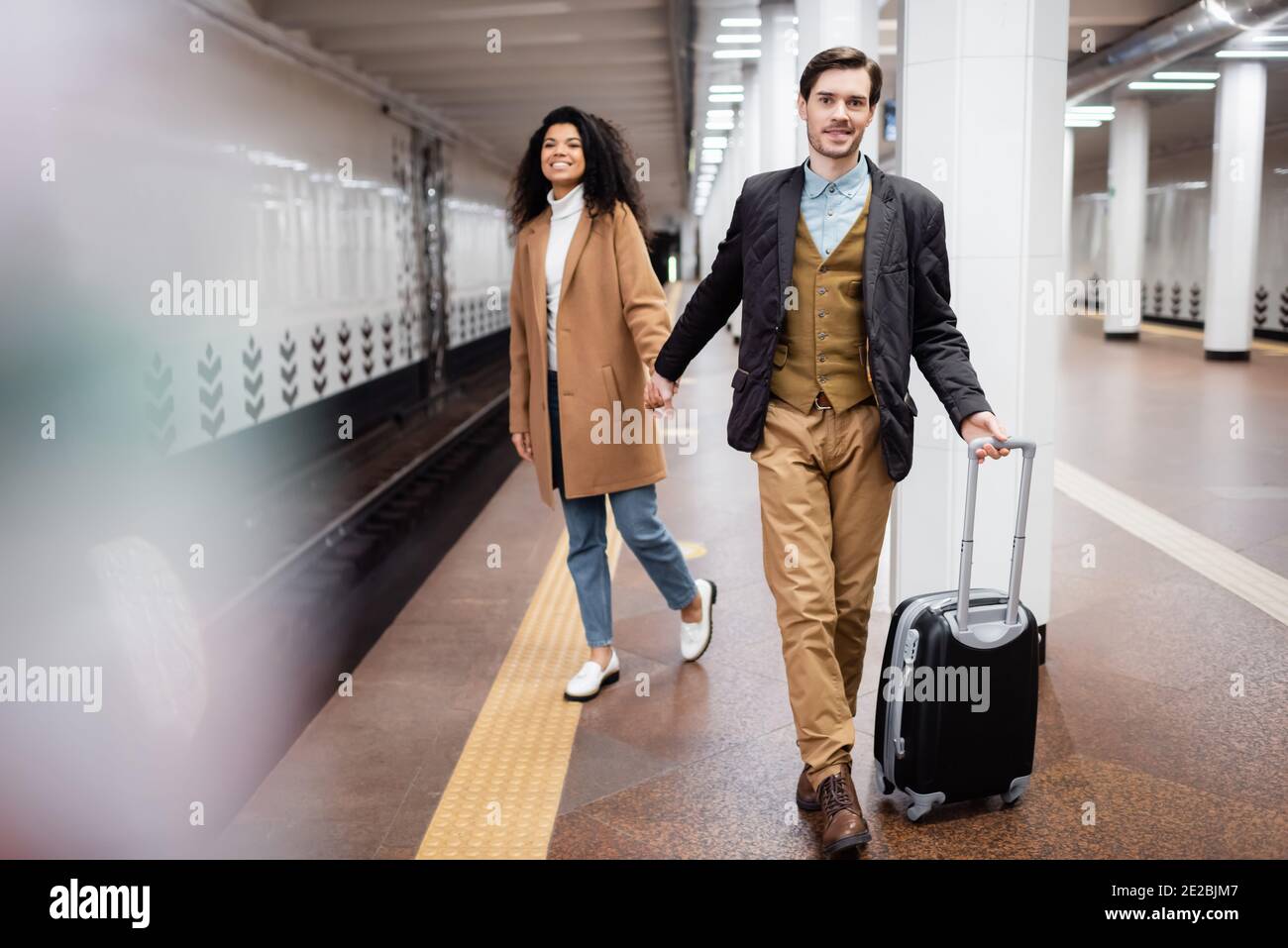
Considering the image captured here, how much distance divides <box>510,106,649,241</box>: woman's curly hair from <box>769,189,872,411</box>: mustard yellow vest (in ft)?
3.36

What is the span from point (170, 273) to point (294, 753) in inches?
169

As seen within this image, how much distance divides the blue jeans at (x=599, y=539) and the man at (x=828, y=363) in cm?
97

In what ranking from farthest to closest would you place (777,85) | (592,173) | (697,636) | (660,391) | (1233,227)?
(1233,227), (777,85), (697,636), (592,173), (660,391)

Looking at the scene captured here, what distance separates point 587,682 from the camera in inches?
152

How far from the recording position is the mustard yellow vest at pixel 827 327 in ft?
9.34

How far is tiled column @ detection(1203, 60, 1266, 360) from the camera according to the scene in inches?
587

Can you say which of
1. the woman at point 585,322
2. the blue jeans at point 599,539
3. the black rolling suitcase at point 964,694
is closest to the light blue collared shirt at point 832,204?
the black rolling suitcase at point 964,694

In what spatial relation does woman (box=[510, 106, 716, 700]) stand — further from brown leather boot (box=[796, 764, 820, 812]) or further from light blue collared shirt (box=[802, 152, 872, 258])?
brown leather boot (box=[796, 764, 820, 812])

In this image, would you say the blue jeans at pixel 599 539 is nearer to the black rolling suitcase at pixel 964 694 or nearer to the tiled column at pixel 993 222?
the tiled column at pixel 993 222

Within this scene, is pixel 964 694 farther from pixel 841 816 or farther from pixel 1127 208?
pixel 1127 208

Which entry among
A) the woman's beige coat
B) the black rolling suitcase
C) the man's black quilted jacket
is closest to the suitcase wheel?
the black rolling suitcase

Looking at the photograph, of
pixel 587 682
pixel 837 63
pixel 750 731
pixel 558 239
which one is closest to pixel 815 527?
pixel 750 731

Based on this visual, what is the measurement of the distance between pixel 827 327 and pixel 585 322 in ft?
3.50

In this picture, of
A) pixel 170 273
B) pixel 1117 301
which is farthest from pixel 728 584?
pixel 1117 301
